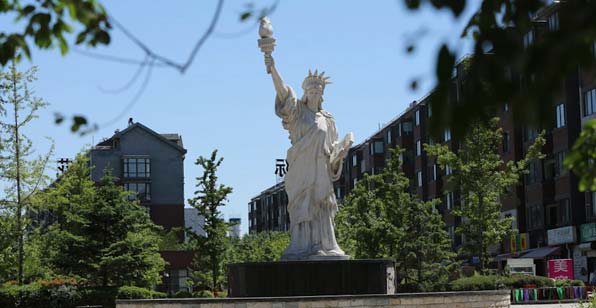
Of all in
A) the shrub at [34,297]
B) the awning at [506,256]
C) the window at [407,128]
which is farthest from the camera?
the window at [407,128]

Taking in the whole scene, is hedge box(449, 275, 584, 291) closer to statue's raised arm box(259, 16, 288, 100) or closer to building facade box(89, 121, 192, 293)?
statue's raised arm box(259, 16, 288, 100)

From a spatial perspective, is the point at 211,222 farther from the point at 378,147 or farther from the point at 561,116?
the point at 378,147

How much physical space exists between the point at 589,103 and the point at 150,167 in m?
55.1

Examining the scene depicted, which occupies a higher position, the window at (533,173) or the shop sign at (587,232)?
the window at (533,173)

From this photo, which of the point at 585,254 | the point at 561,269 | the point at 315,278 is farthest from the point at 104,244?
the point at 585,254

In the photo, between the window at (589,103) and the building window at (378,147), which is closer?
the window at (589,103)

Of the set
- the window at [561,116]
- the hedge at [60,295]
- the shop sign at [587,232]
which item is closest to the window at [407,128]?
the window at [561,116]

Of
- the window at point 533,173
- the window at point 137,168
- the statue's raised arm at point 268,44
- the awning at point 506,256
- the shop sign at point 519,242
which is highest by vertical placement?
the window at point 137,168

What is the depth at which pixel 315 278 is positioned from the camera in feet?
67.4

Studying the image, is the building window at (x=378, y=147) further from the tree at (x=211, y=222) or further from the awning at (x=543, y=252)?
the tree at (x=211, y=222)

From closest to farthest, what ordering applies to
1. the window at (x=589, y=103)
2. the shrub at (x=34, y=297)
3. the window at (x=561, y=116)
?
the shrub at (x=34, y=297)
the window at (x=589, y=103)
the window at (x=561, y=116)

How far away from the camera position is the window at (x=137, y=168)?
329 ft

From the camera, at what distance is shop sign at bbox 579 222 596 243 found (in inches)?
2100

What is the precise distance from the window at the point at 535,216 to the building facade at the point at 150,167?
44869 mm
